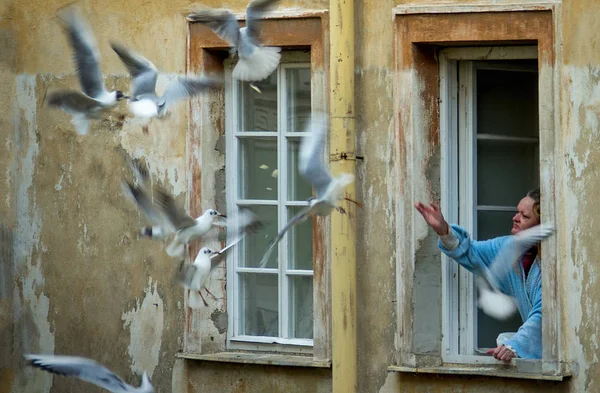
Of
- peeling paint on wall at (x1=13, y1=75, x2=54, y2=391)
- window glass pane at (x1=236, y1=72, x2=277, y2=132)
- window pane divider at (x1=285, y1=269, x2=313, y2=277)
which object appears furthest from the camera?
peeling paint on wall at (x1=13, y1=75, x2=54, y2=391)

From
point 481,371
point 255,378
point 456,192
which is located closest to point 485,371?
point 481,371

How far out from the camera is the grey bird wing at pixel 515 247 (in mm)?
7652

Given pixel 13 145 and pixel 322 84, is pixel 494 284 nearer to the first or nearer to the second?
pixel 322 84

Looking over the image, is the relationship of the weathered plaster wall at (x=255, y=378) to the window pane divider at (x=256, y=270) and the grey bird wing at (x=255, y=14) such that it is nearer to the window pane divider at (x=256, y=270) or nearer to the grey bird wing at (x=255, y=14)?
the window pane divider at (x=256, y=270)

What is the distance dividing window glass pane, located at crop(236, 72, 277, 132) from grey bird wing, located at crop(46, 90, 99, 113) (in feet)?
2.94

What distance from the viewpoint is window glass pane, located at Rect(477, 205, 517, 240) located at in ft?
26.7

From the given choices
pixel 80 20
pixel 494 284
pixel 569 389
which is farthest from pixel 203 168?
pixel 569 389

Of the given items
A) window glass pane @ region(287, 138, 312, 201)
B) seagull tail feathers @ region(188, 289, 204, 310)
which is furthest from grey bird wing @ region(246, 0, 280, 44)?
seagull tail feathers @ region(188, 289, 204, 310)

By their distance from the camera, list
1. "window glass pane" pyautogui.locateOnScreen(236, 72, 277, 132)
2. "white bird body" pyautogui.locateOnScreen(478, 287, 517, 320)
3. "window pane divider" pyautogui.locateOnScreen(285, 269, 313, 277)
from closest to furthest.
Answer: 1. "white bird body" pyautogui.locateOnScreen(478, 287, 517, 320)
2. "window pane divider" pyautogui.locateOnScreen(285, 269, 313, 277)
3. "window glass pane" pyautogui.locateOnScreen(236, 72, 277, 132)

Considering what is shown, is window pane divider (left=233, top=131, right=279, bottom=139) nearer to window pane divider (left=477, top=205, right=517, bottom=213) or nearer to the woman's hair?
window pane divider (left=477, top=205, right=517, bottom=213)

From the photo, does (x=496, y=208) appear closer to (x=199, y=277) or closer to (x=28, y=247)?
(x=199, y=277)

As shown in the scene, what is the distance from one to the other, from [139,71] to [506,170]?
201 cm

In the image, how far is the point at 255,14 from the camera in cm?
798

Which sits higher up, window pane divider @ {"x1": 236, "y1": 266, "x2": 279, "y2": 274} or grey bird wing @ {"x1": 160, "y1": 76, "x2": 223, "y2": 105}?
grey bird wing @ {"x1": 160, "y1": 76, "x2": 223, "y2": 105}
